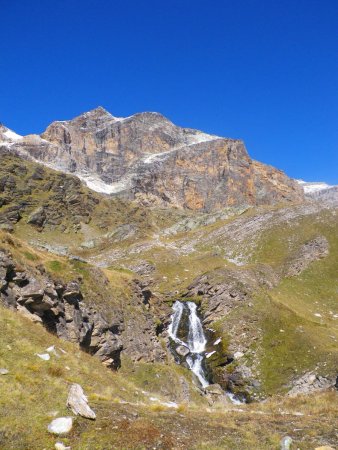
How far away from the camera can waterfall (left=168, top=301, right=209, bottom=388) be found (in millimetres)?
46756

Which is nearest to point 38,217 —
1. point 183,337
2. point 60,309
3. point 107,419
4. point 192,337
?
point 183,337

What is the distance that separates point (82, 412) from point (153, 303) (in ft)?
111

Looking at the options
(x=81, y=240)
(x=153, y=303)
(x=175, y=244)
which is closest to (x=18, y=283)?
(x=153, y=303)

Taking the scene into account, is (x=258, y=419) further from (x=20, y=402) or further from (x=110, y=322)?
(x=110, y=322)

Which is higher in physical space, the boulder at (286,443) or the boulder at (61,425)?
the boulder at (286,443)

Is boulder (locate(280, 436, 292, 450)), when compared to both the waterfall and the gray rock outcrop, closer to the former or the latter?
the gray rock outcrop

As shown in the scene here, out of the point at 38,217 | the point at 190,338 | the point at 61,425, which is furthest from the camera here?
the point at 38,217

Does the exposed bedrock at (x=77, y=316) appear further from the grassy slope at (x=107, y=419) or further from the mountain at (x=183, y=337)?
the grassy slope at (x=107, y=419)

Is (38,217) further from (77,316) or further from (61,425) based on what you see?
(61,425)

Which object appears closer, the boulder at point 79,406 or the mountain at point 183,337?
the boulder at point 79,406

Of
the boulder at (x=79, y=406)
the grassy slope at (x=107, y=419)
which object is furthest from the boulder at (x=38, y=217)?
the boulder at (x=79, y=406)

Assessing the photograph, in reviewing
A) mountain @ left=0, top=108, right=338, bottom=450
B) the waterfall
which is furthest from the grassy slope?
the waterfall

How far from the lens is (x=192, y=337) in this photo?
177 feet

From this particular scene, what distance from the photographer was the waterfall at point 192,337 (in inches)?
1841
